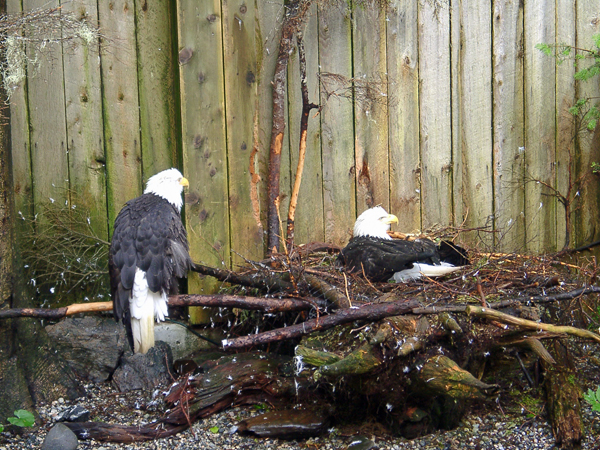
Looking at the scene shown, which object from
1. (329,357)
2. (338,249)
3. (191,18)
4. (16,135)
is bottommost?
(329,357)

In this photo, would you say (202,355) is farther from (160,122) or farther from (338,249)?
(160,122)

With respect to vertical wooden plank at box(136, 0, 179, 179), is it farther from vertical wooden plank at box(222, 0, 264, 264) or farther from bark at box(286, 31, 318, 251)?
bark at box(286, 31, 318, 251)

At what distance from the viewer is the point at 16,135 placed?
3979 mm

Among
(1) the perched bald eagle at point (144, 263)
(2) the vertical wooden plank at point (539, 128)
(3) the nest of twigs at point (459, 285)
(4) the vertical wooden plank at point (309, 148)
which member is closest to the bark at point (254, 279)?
(3) the nest of twigs at point (459, 285)

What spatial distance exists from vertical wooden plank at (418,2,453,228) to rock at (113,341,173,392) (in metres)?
2.25

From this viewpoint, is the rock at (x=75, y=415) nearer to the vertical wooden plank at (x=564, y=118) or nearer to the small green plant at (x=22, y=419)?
the small green plant at (x=22, y=419)

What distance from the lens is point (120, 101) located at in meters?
4.14

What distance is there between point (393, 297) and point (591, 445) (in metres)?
1.18

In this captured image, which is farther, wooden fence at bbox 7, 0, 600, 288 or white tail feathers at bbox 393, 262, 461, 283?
wooden fence at bbox 7, 0, 600, 288

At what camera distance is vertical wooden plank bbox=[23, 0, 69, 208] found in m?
3.99

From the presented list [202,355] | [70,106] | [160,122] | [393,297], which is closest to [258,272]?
[202,355]

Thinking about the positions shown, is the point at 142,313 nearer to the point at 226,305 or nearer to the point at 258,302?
the point at 226,305

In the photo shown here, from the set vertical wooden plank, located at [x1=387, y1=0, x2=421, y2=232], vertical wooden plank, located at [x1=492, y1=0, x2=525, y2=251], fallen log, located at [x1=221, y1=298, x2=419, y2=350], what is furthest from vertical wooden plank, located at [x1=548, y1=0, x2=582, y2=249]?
fallen log, located at [x1=221, y1=298, x2=419, y2=350]

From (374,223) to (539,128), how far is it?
66.6 inches
